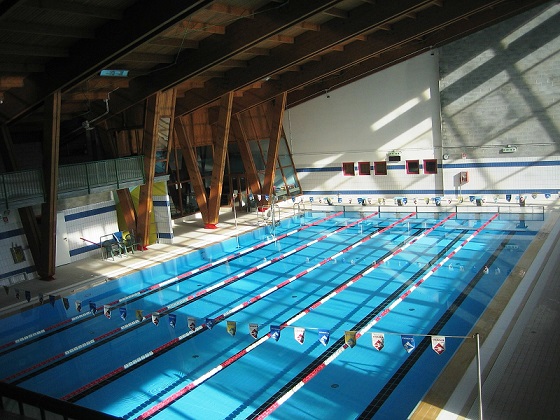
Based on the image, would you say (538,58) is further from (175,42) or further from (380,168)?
(175,42)

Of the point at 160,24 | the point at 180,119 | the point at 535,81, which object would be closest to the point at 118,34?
the point at 160,24

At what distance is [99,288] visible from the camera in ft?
44.7

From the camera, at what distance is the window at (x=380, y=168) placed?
22.9 metres

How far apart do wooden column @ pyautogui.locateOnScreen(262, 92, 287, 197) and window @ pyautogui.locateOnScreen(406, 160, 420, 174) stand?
526cm

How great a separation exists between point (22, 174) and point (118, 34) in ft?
14.9

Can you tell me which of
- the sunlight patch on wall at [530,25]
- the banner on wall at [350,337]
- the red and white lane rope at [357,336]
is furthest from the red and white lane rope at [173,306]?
the sunlight patch on wall at [530,25]

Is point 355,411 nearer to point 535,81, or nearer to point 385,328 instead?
point 385,328

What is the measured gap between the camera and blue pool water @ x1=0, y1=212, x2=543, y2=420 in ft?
26.0

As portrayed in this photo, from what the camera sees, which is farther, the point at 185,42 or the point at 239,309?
the point at 185,42

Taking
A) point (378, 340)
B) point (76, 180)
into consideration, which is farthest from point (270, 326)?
point (76, 180)

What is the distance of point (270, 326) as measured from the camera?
8523 millimetres

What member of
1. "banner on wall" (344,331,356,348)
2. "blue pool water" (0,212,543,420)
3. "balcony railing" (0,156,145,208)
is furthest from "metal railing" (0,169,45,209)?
"banner on wall" (344,331,356,348)

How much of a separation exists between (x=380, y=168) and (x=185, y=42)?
1181 centimetres

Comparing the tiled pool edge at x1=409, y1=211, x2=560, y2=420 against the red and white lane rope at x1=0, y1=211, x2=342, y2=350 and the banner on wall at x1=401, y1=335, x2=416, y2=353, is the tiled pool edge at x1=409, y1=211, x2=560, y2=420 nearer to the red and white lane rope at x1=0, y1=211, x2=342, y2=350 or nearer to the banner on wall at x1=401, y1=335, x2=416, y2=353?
the banner on wall at x1=401, y1=335, x2=416, y2=353
